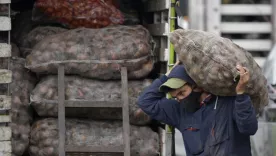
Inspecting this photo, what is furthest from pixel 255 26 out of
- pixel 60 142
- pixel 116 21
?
pixel 60 142

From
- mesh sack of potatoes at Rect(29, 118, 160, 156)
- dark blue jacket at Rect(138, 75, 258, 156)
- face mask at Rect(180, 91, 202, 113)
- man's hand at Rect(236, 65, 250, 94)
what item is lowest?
mesh sack of potatoes at Rect(29, 118, 160, 156)

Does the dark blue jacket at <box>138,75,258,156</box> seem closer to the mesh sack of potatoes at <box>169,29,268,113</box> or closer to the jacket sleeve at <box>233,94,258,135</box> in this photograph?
the jacket sleeve at <box>233,94,258,135</box>

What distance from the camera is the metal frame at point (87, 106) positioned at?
6.21 m

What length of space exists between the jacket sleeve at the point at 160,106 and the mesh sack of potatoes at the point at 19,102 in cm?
122

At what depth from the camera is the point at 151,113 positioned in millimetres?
5727

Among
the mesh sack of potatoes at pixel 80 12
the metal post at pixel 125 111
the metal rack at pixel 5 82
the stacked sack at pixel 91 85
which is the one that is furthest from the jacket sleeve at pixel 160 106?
the mesh sack of potatoes at pixel 80 12

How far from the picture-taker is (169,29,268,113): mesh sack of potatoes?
5172mm

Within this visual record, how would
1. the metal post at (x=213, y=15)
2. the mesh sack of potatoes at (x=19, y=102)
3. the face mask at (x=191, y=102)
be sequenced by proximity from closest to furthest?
the face mask at (x=191, y=102)
the mesh sack of potatoes at (x=19, y=102)
the metal post at (x=213, y=15)

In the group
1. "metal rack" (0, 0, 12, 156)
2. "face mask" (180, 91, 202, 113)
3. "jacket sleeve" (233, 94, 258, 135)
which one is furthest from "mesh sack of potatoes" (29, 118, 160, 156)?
"jacket sleeve" (233, 94, 258, 135)

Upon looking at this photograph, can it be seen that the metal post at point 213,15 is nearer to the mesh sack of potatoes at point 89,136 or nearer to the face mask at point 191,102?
the mesh sack of potatoes at point 89,136

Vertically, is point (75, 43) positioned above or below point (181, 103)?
above

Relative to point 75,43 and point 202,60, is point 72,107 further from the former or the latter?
point 202,60

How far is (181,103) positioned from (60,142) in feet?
4.11

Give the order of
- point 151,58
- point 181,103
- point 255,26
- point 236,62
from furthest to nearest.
Result: point 255,26 < point 151,58 < point 181,103 < point 236,62
